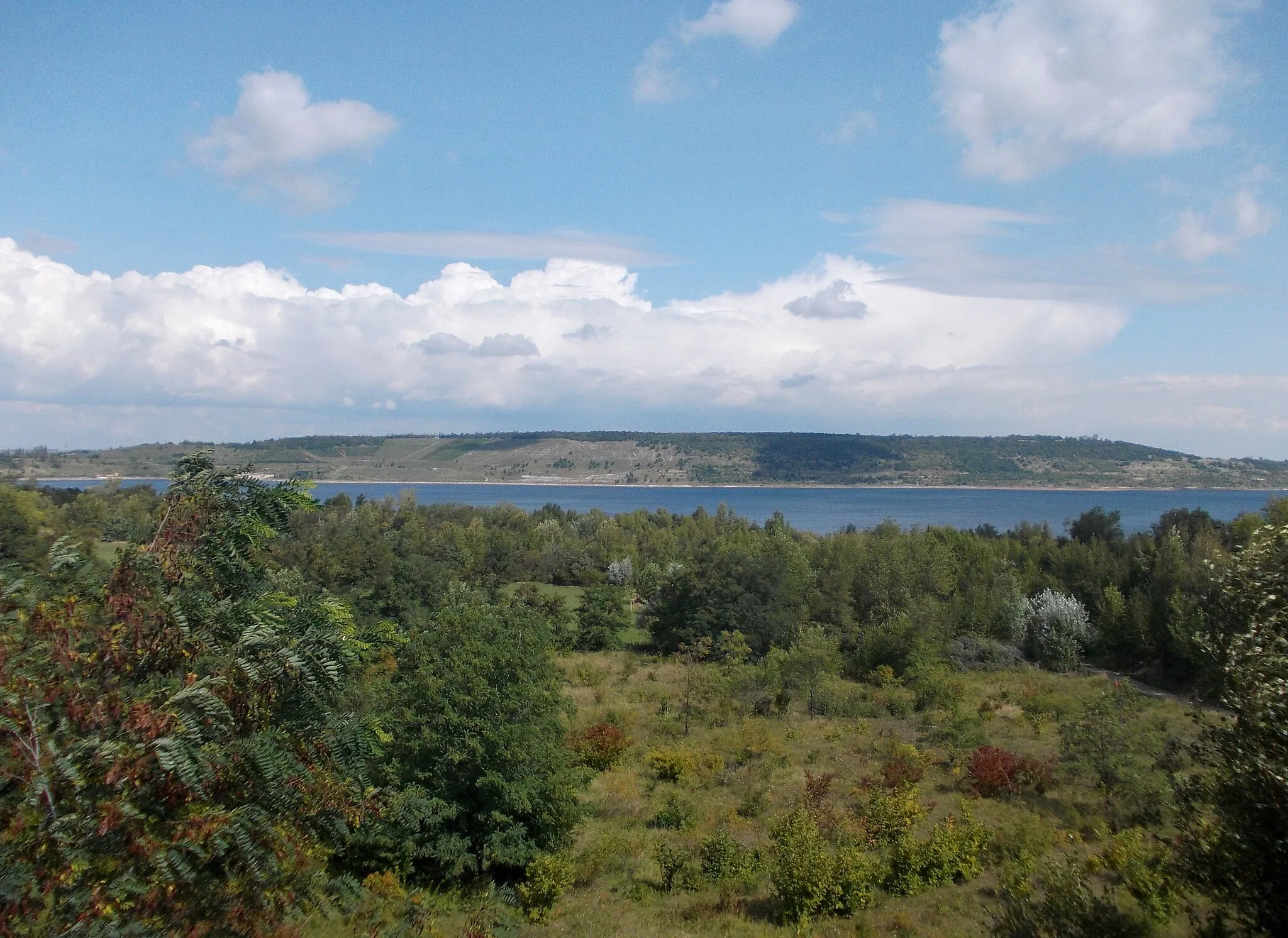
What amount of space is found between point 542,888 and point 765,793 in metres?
9.25

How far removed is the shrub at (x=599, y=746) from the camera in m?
25.7

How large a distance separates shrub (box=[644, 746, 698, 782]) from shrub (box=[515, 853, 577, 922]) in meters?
9.93

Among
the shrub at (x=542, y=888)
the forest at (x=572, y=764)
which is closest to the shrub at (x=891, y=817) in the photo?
the forest at (x=572, y=764)

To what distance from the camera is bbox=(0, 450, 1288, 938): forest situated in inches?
191

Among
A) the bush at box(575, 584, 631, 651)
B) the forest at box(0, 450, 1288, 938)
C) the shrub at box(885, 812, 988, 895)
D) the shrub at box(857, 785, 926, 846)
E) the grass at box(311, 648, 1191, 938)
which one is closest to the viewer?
the forest at box(0, 450, 1288, 938)

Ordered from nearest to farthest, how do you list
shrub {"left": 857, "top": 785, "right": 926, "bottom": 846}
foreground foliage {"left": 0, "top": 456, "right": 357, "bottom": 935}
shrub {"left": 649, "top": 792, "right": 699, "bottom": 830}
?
foreground foliage {"left": 0, "top": 456, "right": 357, "bottom": 935} → shrub {"left": 857, "top": 785, "right": 926, "bottom": 846} → shrub {"left": 649, "top": 792, "right": 699, "bottom": 830}

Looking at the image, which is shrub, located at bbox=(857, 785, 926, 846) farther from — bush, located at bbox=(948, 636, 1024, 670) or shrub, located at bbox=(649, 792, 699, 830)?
bush, located at bbox=(948, 636, 1024, 670)

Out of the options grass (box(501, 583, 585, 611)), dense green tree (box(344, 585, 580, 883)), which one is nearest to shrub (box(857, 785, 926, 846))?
dense green tree (box(344, 585, 580, 883))

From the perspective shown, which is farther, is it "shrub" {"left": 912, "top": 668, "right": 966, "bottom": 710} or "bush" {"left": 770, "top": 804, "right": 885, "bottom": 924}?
"shrub" {"left": 912, "top": 668, "right": 966, "bottom": 710}

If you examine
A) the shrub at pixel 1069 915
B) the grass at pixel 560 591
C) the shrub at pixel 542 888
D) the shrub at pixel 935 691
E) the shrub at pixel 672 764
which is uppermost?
the shrub at pixel 1069 915

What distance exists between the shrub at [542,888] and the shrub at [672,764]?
9.93 meters

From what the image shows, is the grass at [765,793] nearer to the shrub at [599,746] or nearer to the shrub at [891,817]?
the shrub at [599,746]

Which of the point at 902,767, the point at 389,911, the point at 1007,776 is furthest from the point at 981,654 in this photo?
the point at 389,911

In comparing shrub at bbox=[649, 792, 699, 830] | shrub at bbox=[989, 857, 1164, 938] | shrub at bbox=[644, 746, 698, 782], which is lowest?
shrub at bbox=[644, 746, 698, 782]
